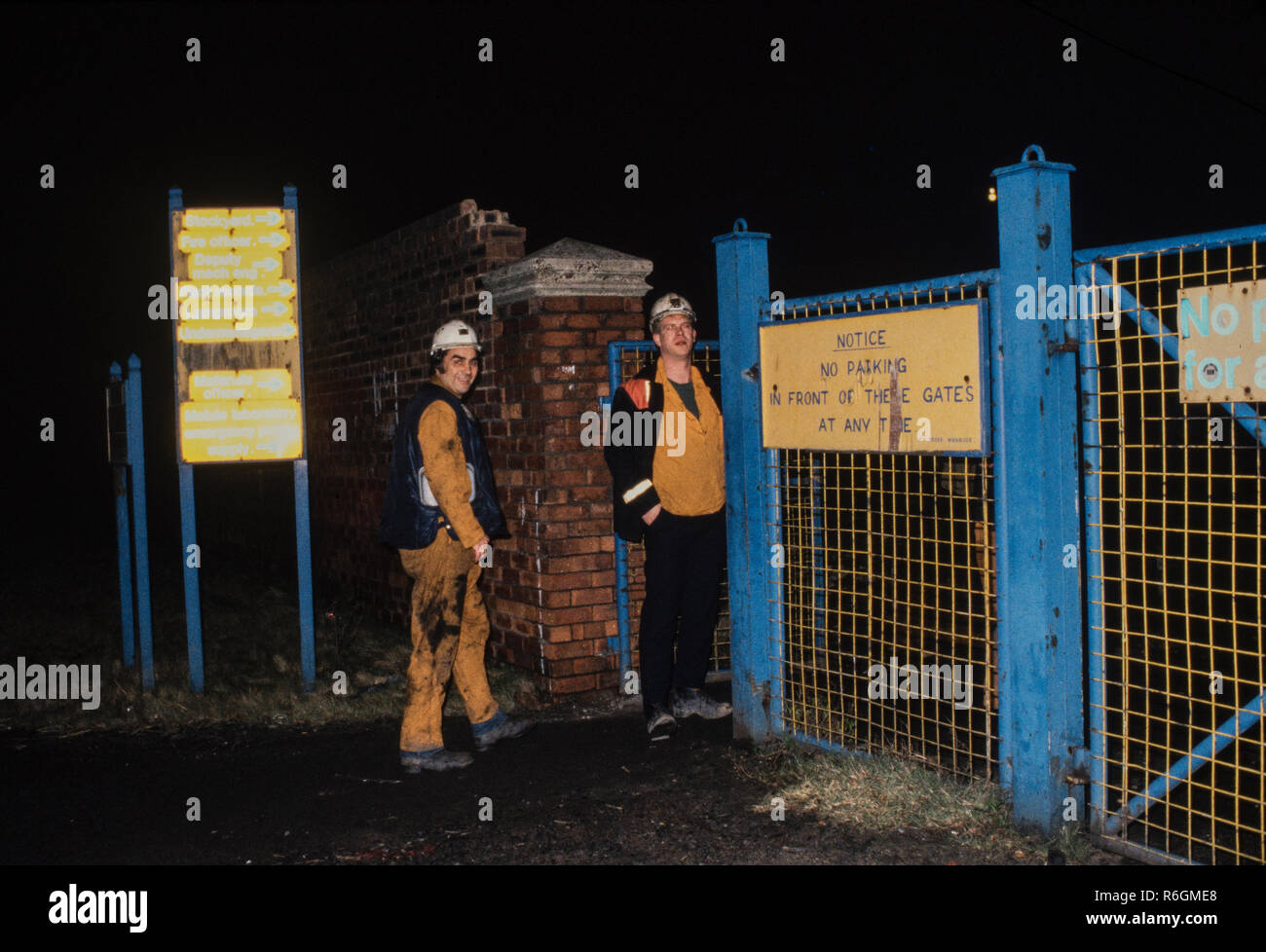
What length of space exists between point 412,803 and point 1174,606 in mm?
7738

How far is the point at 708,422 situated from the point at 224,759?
9.82ft

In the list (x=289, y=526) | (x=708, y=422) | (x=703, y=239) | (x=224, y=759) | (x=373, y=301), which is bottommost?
(x=224, y=759)

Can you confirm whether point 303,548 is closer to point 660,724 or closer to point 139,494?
point 139,494

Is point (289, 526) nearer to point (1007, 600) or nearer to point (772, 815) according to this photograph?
point (772, 815)

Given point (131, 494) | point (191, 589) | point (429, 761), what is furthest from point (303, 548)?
point (429, 761)

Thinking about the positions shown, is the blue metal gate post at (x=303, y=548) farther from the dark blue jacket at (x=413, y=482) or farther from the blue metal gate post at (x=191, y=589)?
the dark blue jacket at (x=413, y=482)

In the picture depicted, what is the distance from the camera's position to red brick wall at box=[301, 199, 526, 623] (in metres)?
7.27

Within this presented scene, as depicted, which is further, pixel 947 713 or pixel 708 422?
pixel 947 713

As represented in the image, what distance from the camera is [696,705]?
19.7 ft

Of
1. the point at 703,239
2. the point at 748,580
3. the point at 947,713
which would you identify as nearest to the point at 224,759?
the point at 748,580

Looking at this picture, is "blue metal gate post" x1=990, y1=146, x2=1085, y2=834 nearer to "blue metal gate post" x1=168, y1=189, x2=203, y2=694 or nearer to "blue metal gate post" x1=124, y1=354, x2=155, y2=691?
"blue metal gate post" x1=168, y1=189, x2=203, y2=694

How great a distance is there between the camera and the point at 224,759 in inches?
230

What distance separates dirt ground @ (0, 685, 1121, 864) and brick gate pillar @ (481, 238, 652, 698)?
485 mm

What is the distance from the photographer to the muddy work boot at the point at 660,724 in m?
5.71
